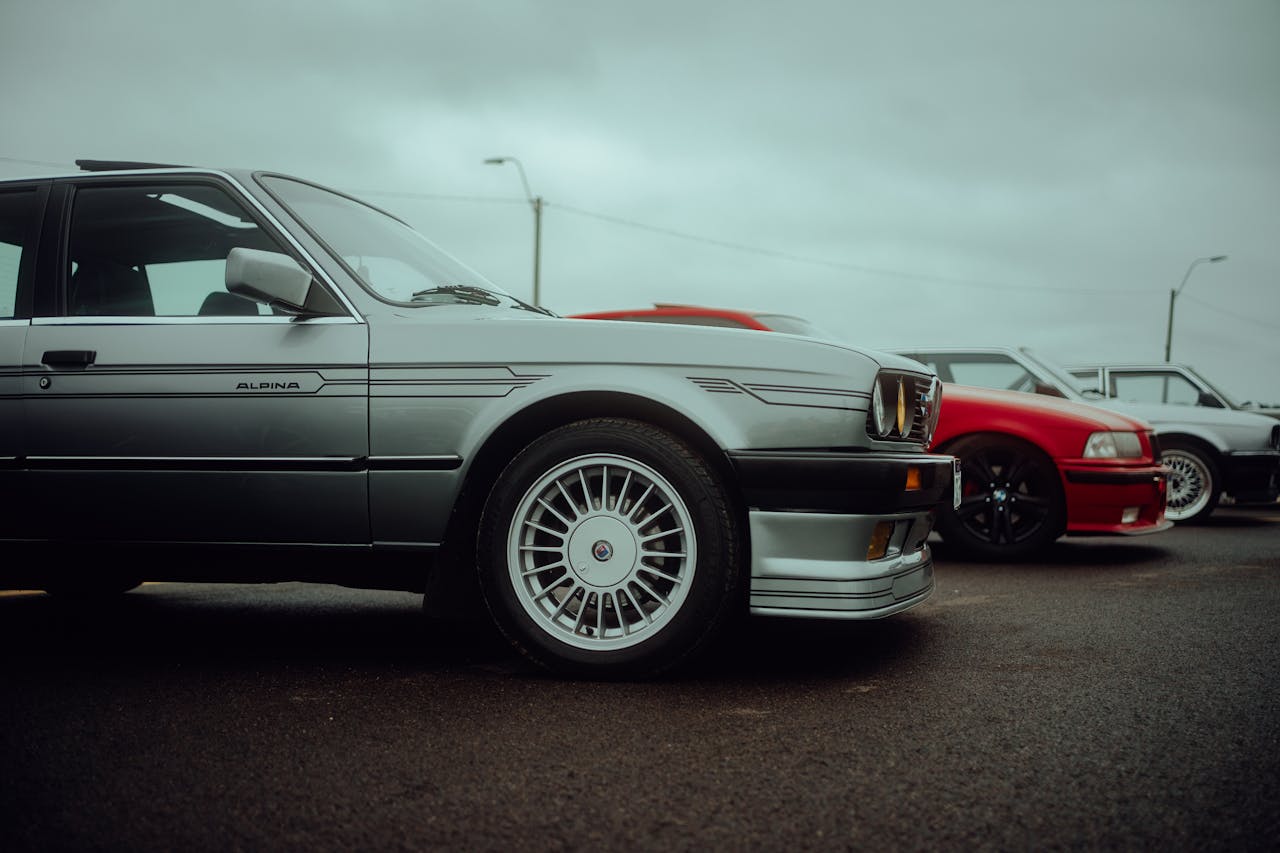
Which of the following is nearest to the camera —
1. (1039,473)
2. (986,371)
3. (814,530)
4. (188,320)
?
(814,530)

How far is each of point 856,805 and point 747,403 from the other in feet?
4.41

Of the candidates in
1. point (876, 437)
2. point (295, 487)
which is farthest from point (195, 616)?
point (876, 437)

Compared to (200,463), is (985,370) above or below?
below

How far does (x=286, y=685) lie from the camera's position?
320 centimetres

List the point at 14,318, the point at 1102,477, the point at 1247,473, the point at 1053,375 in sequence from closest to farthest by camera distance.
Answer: the point at 14,318
the point at 1102,477
the point at 1053,375
the point at 1247,473

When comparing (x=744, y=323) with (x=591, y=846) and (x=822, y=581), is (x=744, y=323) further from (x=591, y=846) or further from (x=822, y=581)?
(x=591, y=846)

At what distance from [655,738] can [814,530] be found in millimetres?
841

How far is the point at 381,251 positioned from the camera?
3980 millimetres

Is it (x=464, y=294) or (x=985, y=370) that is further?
(x=985, y=370)

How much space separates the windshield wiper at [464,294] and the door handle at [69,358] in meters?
1.08

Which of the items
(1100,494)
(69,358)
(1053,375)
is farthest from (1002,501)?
(69,358)

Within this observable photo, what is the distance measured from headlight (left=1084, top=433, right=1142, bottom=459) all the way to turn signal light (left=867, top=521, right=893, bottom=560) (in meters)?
3.52

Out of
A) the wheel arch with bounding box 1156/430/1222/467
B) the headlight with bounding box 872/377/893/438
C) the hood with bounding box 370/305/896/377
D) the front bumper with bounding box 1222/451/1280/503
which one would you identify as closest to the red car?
the headlight with bounding box 872/377/893/438

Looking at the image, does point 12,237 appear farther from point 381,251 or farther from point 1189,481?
point 1189,481
